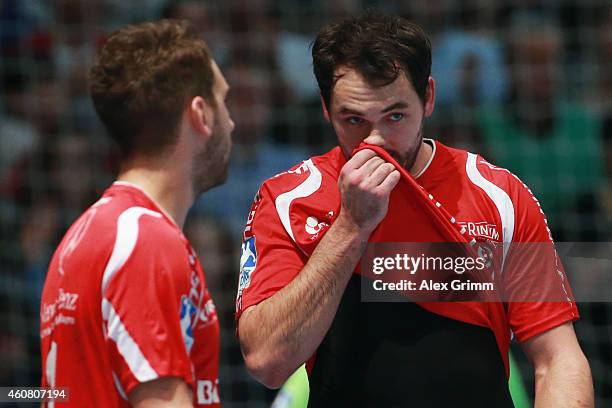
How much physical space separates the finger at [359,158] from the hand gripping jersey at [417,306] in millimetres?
49

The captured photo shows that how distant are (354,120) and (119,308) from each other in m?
0.82

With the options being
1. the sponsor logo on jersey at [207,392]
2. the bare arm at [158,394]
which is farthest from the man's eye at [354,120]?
the bare arm at [158,394]

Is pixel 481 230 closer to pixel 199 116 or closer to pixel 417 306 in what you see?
pixel 417 306

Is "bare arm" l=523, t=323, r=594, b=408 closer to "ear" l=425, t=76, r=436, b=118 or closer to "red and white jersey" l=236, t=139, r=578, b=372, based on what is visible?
"red and white jersey" l=236, t=139, r=578, b=372

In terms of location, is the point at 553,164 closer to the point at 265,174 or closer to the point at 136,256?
the point at 265,174

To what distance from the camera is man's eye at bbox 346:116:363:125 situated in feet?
8.70

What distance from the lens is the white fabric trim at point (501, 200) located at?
2.67 metres

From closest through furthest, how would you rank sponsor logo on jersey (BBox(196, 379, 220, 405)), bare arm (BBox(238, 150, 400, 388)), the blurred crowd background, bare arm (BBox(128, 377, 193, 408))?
bare arm (BBox(128, 377, 193, 408))
sponsor logo on jersey (BBox(196, 379, 220, 405))
bare arm (BBox(238, 150, 400, 388))
the blurred crowd background

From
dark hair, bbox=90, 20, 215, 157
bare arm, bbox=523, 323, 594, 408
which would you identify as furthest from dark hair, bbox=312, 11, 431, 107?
bare arm, bbox=523, 323, 594, 408

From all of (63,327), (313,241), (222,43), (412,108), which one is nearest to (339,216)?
(313,241)

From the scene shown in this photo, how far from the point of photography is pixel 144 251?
7.16 feet

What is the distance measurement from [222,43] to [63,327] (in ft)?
13.3

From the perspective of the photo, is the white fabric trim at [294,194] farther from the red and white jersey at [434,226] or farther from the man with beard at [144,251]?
the man with beard at [144,251]

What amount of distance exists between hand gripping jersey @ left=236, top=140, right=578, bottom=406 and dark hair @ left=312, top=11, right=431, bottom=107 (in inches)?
8.5
